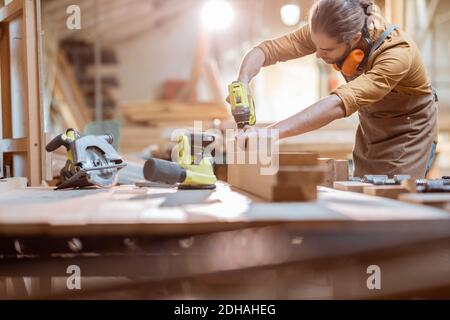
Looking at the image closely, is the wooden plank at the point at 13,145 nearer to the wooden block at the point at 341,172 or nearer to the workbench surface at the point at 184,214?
the workbench surface at the point at 184,214

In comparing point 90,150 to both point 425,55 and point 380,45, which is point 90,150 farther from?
point 425,55

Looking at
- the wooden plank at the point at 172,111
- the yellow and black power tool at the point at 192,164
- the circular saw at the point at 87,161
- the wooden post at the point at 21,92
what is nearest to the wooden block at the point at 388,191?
the yellow and black power tool at the point at 192,164

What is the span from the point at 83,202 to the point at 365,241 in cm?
73

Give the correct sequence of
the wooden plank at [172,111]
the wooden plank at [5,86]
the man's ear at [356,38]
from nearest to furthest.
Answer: the man's ear at [356,38] → the wooden plank at [5,86] → the wooden plank at [172,111]

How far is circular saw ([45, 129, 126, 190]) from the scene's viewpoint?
1612 mm

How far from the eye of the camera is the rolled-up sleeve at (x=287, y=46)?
233 centimetres

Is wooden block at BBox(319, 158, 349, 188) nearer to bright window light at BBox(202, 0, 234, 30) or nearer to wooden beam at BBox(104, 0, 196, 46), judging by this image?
bright window light at BBox(202, 0, 234, 30)

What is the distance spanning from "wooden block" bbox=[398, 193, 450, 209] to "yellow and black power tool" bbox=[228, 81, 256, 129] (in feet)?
3.12

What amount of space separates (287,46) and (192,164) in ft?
3.59

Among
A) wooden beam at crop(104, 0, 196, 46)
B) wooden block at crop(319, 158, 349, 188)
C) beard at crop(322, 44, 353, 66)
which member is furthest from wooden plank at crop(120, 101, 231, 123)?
wooden block at crop(319, 158, 349, 188)

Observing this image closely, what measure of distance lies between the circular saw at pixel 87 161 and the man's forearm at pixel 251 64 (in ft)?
2.71

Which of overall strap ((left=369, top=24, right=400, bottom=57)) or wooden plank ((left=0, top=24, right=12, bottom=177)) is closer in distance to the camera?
overall strap ((left=369, top=24, right=400, bottom=57))

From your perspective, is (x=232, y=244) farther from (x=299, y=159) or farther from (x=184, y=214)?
(x=299, y=159)
